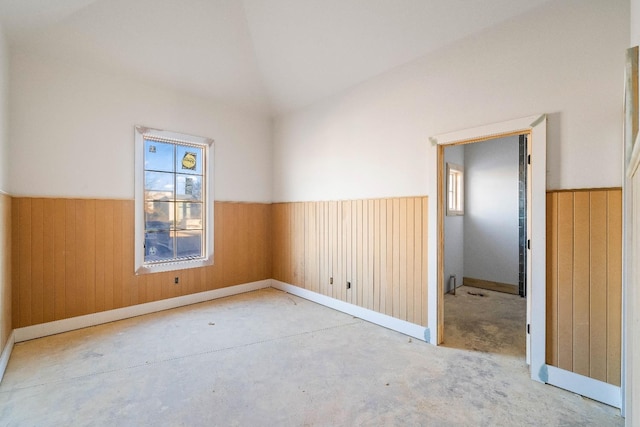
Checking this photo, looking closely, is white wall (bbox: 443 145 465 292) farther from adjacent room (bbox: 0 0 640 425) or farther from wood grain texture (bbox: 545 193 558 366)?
wood grain texture (bbox: 545 193 558 366)

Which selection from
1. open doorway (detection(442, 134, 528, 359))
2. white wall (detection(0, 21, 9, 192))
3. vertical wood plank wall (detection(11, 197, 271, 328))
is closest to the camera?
white wall (detection(0, 21, 9, 192))

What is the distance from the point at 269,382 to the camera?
90.2 inches

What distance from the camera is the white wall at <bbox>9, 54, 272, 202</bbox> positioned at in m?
3.09

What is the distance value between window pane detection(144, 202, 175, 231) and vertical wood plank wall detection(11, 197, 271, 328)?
197mm

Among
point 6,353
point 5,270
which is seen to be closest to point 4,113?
point 5,270

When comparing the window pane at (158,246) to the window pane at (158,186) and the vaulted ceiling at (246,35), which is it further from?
the vaulted ceiling at (246,35)

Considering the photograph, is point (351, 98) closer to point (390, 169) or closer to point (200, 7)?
point (390, 169)

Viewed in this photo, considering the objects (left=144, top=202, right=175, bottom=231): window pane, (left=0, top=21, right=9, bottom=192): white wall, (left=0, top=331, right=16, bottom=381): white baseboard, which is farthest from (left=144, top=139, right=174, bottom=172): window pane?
(left=0, top=331, right=16, bottom=381): white baseboard

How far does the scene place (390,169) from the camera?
3438 millimetres

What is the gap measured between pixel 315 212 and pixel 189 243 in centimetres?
191

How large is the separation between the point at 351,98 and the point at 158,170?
2.78 metres

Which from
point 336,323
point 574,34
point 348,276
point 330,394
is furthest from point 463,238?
point 330,394

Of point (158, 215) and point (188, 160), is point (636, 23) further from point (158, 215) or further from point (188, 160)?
point (158, 215)

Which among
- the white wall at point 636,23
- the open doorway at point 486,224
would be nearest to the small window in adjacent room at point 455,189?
the open doorway at point 486,224
